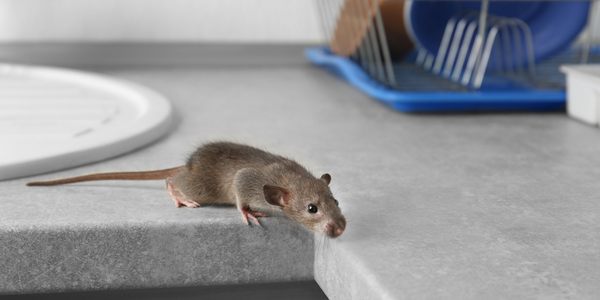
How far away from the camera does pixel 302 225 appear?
0.89m

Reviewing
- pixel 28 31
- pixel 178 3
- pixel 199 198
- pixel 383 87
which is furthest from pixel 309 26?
pixel 199 198

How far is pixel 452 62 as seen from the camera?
209cm

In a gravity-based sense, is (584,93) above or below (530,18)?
below

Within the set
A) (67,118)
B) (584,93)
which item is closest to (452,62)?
(584,93)

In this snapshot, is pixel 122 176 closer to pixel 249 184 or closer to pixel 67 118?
pixel 249 184

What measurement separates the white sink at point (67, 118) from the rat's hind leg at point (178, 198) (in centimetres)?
28

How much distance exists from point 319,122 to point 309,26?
119 centimetres

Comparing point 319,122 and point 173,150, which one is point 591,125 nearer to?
point 319,122

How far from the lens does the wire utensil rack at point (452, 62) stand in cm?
172

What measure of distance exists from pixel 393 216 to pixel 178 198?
1.12 feet

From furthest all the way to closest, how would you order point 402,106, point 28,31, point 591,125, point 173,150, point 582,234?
point 28,31, point 402,106, point 591,125, point 173,150, point 582,234

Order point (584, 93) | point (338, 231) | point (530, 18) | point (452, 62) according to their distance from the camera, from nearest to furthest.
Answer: point (338, 231) → point (584, 93) → point (452, 62) → point (530, 18)

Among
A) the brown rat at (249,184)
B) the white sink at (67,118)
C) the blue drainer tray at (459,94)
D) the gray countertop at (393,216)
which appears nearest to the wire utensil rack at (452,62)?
the blue drainer tray at (459,94)

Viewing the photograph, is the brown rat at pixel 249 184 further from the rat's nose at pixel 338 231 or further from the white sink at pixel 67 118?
the white sink at pixel 67 118
